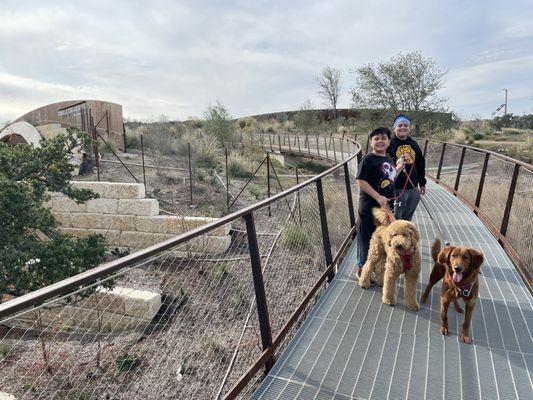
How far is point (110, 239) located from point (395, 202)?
9618 millimetres

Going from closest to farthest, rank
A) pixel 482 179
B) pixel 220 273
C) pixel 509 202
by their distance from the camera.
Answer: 1. pixel 509 202
2. pixel 482 179
3. pixel 220 273

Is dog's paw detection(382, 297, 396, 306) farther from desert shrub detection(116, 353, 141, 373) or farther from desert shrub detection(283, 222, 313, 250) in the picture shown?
desert shrub detection(116, 353, 141, 373)

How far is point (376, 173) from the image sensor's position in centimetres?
391

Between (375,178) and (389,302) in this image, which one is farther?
(375,178)

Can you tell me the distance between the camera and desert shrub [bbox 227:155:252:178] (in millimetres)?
16347

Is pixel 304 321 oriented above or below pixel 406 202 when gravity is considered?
below

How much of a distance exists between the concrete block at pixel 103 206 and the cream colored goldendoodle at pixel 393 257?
29.7 feet

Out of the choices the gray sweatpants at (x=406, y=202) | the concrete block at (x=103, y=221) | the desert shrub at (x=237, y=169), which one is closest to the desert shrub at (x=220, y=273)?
the concrete block at (x=103, y=221)

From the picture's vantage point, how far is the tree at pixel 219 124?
22.8 meters

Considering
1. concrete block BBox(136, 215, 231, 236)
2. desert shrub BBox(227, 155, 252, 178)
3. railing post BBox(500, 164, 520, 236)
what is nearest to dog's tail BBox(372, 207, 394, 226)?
railing post BBox(500, 164, 520, 236)

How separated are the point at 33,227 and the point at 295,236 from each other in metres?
5.01

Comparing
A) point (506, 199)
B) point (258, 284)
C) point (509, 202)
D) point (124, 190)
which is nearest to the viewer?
point (258, 284)

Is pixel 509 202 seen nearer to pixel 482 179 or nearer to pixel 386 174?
pixel 482 179

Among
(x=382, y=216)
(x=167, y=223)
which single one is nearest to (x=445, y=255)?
(x=382, y=216)
